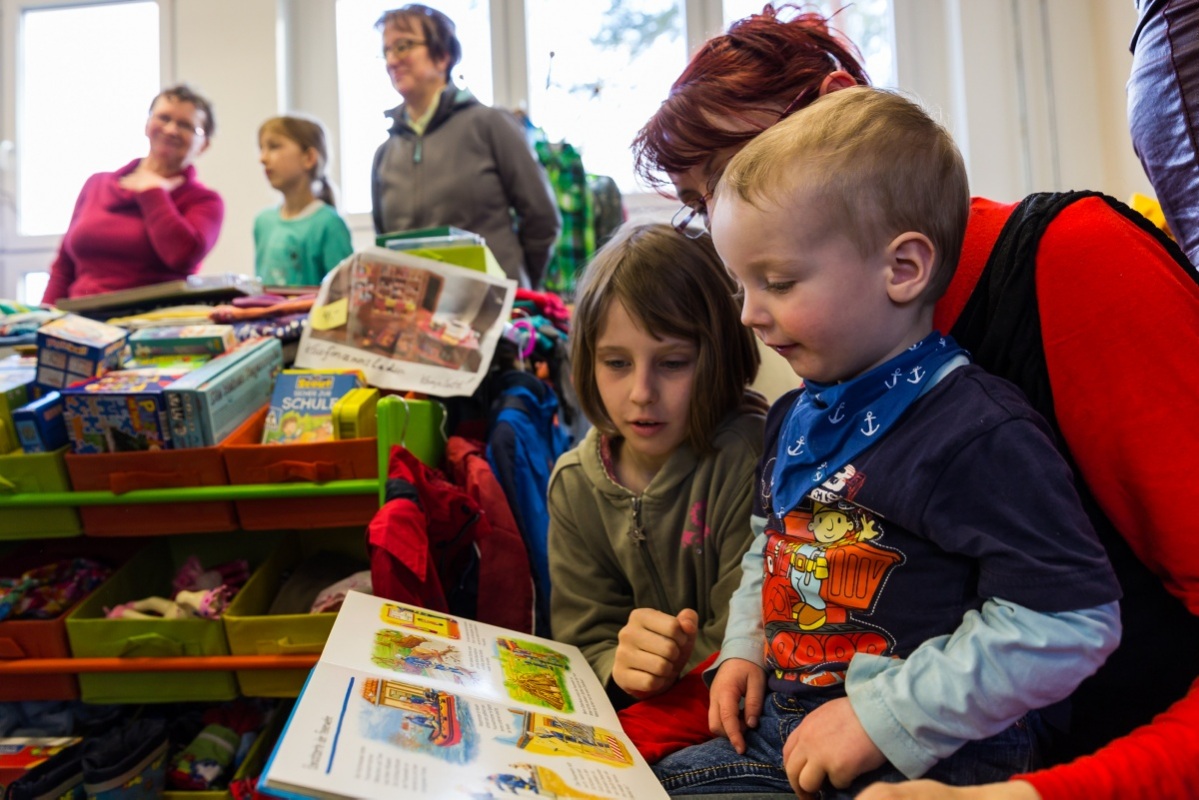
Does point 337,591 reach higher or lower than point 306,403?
lower

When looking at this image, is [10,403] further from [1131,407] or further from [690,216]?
[1131,407]

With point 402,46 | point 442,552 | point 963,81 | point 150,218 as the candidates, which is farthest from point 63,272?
point 963,81

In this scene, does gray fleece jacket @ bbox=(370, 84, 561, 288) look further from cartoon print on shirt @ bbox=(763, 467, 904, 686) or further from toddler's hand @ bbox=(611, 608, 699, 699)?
cartoon print on shirt @ bbox=(763, 467, 904, 686)

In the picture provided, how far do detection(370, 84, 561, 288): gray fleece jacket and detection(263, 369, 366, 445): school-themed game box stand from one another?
3.92 feet

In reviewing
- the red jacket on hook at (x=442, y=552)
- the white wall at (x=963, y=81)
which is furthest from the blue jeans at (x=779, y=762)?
the white wall at (x=963, y=81)

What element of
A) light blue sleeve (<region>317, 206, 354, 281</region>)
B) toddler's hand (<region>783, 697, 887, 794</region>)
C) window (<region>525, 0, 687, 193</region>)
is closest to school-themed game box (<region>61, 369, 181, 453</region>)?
toddler's hand (<region>783, 697, 887, 794</region>)

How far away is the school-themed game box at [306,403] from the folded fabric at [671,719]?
703 mm

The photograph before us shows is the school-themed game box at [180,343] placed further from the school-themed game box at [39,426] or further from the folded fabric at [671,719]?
the folded fabric at [671,719]

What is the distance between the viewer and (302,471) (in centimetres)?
137

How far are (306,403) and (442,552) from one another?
15.2 inches

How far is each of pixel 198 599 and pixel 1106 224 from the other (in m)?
1.36

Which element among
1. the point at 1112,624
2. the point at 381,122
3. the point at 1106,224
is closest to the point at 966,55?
the point at 381,122

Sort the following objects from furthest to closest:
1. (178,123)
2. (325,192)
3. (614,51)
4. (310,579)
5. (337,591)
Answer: (614,51)
(325,192)
(178,123)
(310,579)
(337,591)

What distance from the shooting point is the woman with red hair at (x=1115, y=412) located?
61 cm
